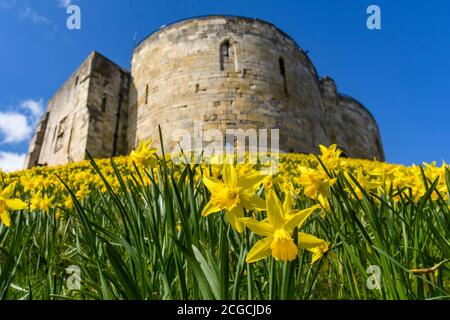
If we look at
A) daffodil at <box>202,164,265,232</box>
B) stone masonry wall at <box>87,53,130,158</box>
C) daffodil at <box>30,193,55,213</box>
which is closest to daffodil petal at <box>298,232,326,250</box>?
daffodil at <box>202,164,265,232</box>

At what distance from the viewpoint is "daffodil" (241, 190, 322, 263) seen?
630mm

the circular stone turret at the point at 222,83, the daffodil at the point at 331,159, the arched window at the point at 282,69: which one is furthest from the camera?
the arched window at the point at 282,69

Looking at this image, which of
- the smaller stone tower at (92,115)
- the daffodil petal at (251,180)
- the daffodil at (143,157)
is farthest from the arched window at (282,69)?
the daffodil petal at (251,180)

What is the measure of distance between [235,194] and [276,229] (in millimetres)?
127

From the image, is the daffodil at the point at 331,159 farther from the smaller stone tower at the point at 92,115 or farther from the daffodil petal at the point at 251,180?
the smaller stone tower at the point at 92,115

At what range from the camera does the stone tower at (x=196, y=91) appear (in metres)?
13.2

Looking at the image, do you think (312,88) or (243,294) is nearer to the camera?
(243,294)

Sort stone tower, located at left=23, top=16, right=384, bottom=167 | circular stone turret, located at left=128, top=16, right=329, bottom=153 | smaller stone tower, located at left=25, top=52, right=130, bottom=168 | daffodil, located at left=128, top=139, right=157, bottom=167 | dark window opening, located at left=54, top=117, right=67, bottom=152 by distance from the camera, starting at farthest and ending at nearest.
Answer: dark window opening, located at left=54, top=117, right=67, bottom=152 < smaller stone tower, located at left=25, top=52, right=130, bottom=168 < stone tower, located at left=23, top=16, right=384, bottom=167 < circular stone turret, located at left=128, top=16, right=329, bottom=153 < daffodil, located at left=128, top=139, right=157, bottom=167

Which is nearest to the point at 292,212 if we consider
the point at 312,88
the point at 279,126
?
the point at 279,126

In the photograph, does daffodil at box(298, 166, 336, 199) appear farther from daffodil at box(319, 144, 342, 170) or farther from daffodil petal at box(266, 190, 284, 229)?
daffodil petal at box(266, 190, 284, 229)

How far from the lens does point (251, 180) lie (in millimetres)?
796
